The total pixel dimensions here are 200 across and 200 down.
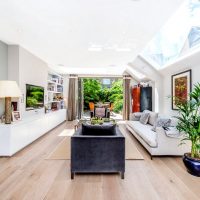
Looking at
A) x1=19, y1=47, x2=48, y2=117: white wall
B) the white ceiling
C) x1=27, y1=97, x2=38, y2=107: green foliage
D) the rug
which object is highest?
the white ceiling

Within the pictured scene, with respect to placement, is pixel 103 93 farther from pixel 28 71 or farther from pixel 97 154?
pixel 97 154

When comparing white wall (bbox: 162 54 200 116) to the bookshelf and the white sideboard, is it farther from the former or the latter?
the bookshelf

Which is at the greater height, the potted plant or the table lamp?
the table lamp

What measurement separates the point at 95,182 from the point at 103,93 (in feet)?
27.0

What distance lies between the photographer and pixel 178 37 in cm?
450

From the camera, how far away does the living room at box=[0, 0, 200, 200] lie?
2.56 m

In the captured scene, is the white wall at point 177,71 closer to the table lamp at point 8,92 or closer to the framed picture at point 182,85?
the framed picture at point 182,85

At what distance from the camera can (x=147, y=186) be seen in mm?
2531

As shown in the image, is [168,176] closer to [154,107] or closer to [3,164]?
[3,164]

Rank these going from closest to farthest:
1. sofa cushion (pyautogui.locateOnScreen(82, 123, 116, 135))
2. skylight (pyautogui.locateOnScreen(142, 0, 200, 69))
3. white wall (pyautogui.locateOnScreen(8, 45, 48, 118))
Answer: sofa cushion (pyautogui.locateOnScreen(82, 123, 116, 135)) < skylight (pyautogui.locateOnScreen(142, 0, 200, 69)) < white wall (pyautogui.locateOnScreen(8, 45, 48, 118))

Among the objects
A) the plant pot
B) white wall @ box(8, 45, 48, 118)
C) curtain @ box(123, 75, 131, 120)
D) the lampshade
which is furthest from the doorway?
the plant pot

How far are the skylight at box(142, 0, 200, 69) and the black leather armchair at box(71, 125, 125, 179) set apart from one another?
263 centimetres

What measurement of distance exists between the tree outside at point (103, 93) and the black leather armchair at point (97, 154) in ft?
25.4

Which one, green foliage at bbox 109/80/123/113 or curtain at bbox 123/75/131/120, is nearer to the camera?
curtain at bbox 123/75/131/120
